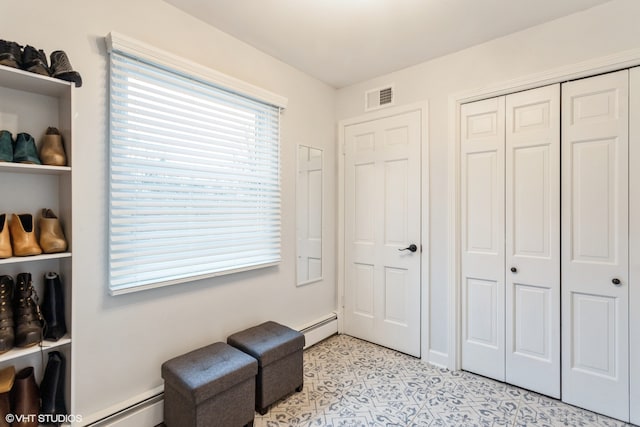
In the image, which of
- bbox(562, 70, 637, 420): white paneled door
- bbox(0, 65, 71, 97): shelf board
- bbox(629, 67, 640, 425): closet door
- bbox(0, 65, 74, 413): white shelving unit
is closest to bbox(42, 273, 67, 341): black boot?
bbox(0, 65, 74, 413): white shelving unit

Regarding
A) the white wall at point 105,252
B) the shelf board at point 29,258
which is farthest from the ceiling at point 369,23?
the shelf board at point 29,258

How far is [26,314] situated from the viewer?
1.30m

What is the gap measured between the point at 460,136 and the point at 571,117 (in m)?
0.69

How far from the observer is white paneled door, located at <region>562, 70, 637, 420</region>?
6.20 ft

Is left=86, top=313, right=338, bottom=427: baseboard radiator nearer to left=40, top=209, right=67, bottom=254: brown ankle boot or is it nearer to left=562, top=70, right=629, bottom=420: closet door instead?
left=40, top=209, right=67, bottom=254: brown ankle boot

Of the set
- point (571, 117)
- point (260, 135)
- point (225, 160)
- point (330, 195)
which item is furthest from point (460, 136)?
point (225, 160)

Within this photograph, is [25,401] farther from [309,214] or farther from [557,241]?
[557,241]

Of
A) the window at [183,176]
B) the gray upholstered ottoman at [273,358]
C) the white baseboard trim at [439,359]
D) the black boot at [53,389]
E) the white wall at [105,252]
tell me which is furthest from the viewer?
the white baseboard trim at [439,359]

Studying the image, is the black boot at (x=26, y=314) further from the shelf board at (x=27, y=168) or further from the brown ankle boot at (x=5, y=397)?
the shelf board at (x=27, y=168)

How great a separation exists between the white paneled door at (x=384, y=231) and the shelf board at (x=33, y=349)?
2.32 m

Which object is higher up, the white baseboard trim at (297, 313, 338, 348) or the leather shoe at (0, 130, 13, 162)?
the leather shoe at (0, 130, 13, 162)

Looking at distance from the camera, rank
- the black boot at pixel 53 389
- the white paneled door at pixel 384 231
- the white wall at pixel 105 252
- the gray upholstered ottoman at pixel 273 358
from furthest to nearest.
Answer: the white paneled door at pixel 384 231, the gray upholstered ottoman at pixel 273 358, the white wall at pixel 105 252, the black boot at pixel 53 389

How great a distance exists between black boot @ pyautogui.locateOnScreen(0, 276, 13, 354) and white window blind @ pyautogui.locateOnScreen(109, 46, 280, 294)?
1.31ft

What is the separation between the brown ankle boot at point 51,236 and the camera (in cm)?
134
